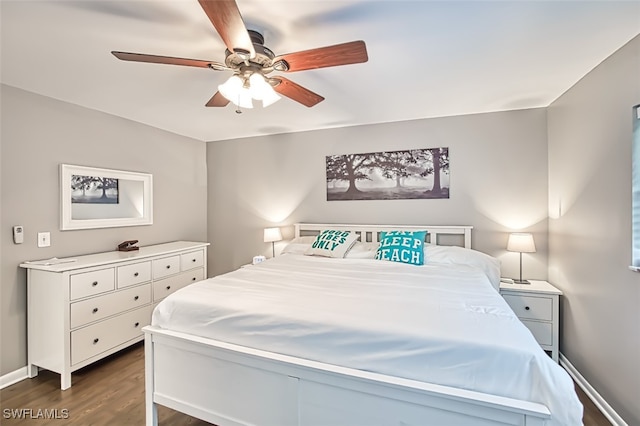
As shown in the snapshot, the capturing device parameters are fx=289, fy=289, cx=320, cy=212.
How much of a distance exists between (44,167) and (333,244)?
273cm

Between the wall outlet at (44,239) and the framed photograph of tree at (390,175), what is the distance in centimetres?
281

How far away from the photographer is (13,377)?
229 cm

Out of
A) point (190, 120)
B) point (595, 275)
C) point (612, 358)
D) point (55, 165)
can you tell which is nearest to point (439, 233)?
point (595, 275)

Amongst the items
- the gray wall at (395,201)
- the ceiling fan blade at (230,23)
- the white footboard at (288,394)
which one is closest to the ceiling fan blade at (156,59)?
the ceiling fan blade at (230,23)

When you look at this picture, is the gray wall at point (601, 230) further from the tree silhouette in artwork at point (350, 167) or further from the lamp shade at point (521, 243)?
the tree silhouette in artwork at point (350, 167)

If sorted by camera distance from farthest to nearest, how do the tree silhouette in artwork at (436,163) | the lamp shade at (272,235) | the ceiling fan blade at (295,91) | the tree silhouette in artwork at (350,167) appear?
1. the lamp shade at (272,235)
2. the tree silhouette in artwork at (350,167)
3. the tree silhouette in artwork at (436,163)
4. the ceiling fan blade at (295,91)

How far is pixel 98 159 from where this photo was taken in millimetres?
2932

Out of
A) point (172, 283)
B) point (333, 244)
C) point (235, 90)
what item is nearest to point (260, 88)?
point (235, 90)

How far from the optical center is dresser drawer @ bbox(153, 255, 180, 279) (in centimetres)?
300

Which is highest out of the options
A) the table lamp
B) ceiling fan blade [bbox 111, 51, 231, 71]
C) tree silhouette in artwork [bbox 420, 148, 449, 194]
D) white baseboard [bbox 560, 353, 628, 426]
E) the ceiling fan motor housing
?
the ceiling fan motor housing

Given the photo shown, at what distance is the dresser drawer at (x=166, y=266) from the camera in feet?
9.85

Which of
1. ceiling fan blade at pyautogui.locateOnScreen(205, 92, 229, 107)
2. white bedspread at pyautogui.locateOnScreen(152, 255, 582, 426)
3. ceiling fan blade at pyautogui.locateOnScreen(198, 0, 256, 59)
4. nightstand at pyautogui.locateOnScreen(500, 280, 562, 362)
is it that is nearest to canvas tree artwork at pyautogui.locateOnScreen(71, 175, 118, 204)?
ceiling fan blade at pyautogui.locateOnScreen(205, 92, 229, 107)

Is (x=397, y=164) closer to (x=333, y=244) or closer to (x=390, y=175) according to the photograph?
(x=390, y=175)

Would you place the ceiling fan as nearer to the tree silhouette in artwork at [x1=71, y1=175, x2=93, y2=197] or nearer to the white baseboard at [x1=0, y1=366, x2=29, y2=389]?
the tree silhouette in artwork at [x1=71, y1=175, x2=93, y2=197]
